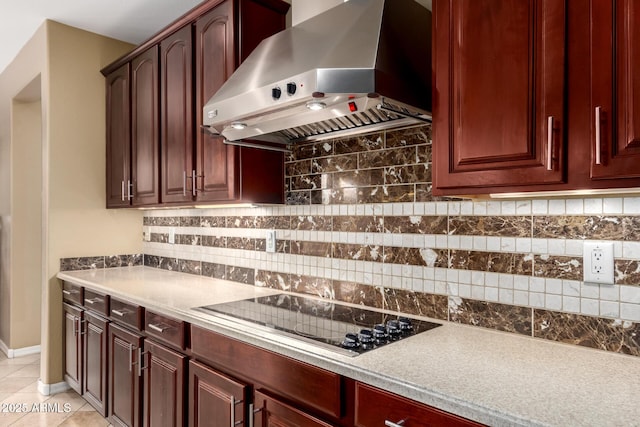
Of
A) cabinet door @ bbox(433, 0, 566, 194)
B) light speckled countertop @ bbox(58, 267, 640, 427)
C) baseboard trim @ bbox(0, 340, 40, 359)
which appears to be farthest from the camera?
baseboard trim @ bbox(0, 340, 40, 359)

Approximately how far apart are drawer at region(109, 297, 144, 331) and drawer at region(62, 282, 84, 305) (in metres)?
0.50

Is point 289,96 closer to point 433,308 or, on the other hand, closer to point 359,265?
point 359,265

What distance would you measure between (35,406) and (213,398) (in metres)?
2.02

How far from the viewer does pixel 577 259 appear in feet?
4.44

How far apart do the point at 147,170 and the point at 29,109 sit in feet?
7.12

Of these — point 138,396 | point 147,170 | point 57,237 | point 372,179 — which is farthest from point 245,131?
point 57,237

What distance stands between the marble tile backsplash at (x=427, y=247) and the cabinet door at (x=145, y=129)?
63 centimetres

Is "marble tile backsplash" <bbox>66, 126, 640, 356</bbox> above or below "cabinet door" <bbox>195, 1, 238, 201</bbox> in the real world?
below

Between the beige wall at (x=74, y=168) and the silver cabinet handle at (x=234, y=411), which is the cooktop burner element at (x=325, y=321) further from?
the beige wall at (x=74, y=168)

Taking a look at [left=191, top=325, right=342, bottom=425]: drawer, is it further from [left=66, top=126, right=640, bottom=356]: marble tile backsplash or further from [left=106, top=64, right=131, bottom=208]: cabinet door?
[left=106, top=64, right=131, bottom=208]: cabinet door

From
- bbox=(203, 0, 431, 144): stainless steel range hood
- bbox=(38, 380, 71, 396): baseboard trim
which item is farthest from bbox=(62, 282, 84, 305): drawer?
bbox=(203, 0, 431, 144): stainless steel range hood

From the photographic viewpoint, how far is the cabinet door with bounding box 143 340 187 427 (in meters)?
1.91

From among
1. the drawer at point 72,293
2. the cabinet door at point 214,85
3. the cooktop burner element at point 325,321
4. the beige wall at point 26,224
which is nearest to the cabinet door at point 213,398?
the cooktop burner element at point 325,321

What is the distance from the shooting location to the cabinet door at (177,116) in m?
2.51
